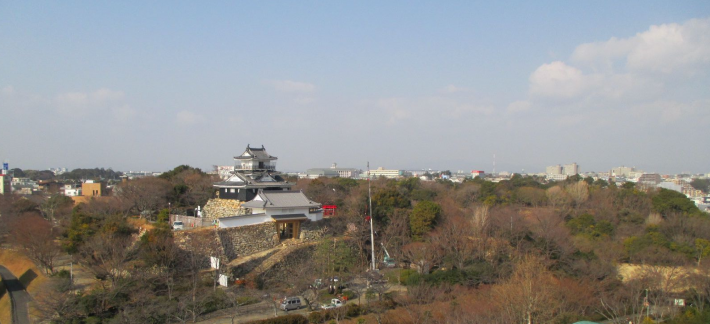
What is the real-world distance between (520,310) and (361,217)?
35.4 ft

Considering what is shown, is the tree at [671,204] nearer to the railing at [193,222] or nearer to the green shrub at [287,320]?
the green shrub at [287,320]

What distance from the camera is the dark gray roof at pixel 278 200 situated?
70.4 ft

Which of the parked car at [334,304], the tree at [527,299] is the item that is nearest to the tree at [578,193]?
the tree at [527,299]

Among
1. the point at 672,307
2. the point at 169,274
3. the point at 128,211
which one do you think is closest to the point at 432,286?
the point at 672,307

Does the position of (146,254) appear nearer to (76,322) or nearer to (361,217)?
(76,322)

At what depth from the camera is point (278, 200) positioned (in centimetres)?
2203

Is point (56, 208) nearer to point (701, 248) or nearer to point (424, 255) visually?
point (424, 255)

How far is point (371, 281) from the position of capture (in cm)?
1753

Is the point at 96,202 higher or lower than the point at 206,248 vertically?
higher

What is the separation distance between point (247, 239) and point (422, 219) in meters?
8.86

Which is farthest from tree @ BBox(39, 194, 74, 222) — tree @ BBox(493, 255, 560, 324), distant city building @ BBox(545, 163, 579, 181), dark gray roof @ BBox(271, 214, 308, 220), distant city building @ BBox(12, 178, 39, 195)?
distant city building @ BBox(545, 163, 579, 181)

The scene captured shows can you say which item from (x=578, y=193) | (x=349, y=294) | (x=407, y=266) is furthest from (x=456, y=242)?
(x=578, y=193)

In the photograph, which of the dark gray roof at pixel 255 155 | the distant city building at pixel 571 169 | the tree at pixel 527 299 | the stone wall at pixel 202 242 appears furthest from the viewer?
the distant city building at pixel 571 169

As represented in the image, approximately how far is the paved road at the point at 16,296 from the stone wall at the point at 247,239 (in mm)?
6989
